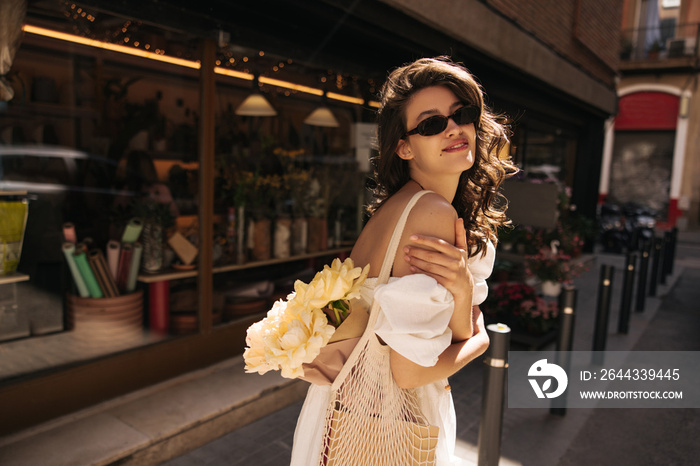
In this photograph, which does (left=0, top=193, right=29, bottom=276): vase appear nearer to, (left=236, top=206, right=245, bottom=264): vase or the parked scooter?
(left=236, top=206, right=245, bottom=264): vase

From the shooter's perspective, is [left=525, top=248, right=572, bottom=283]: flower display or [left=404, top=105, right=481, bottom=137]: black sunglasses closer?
[left=404, top=105, right=481, bottom=137]: black sunglasses

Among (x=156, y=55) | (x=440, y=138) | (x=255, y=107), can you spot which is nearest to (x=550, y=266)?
(x=255, y=107)

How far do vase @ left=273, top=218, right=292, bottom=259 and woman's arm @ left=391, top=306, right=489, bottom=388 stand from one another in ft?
12.3

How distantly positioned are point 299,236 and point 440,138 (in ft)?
13.2

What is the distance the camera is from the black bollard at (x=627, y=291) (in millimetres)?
5715

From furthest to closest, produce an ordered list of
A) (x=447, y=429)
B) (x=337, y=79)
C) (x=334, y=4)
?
(x=337, y=79) → (x=334, y=4) → (x=447, y=429)

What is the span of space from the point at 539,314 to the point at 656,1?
25659 millimetres

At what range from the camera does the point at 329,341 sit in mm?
1521

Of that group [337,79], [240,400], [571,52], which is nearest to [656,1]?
[571,52]

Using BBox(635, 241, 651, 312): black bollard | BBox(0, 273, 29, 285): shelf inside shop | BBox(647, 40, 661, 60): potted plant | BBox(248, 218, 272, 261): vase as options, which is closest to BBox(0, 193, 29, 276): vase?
BBox(0, 273, 29, 285): shelf inside shop

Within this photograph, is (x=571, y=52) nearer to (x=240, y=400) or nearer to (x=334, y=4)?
(x=334, y=4)

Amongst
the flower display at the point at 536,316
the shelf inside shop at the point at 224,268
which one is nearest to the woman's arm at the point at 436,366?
the shelf inside shop at the point at 224,268

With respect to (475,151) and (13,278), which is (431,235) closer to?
(475,151)

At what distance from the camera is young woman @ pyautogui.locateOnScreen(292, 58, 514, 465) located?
1.38m
